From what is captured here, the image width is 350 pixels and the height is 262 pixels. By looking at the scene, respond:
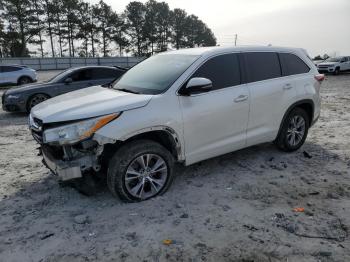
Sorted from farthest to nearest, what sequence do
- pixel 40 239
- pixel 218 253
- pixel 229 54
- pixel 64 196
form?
pixel 229 54, pixel 64 196, pixel 40 239, pixel 218 253

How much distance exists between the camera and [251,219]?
151 inches

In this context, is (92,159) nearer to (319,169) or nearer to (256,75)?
(256,75)

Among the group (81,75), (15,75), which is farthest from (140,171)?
(15,75)

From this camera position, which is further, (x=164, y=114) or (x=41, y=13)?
(x=41, y=13)

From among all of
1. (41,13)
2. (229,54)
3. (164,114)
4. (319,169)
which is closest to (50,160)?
(164,114)

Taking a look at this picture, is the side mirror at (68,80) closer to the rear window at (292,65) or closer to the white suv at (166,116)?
the white suv at (166,116)

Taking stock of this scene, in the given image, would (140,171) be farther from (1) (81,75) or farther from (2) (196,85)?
(1) (81,75)

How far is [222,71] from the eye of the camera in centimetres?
480

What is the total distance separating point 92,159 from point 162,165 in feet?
2.89

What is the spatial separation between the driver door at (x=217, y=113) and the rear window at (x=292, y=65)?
42.4 inches

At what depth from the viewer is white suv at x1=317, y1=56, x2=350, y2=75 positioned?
26094 mm

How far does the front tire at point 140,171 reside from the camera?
395 centimetres

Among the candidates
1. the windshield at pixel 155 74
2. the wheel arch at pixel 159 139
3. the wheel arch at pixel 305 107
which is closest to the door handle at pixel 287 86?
the wheel arch at pixel 305 107

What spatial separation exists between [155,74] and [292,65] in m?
2.47
